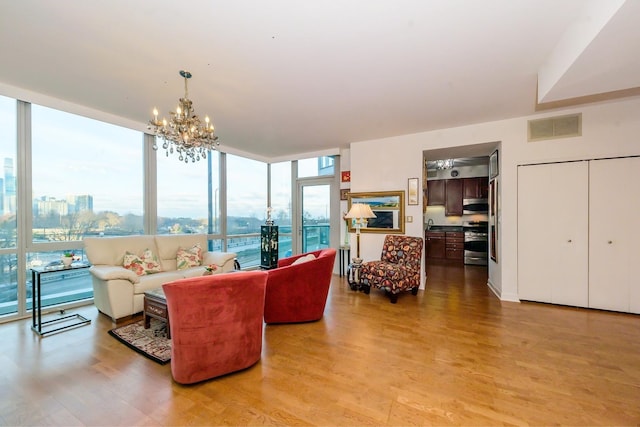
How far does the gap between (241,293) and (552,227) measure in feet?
13.8

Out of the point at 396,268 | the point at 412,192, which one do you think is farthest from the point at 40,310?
the point at 412,192

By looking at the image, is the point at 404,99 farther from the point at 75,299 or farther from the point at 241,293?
the point at 75,299

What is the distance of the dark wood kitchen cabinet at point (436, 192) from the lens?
688 cm

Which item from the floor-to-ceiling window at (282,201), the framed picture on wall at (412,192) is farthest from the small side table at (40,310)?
the framed picture on wall at (412,192)

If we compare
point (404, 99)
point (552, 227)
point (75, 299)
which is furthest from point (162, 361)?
point (552, 227)

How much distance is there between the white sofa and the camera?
9.60 feet

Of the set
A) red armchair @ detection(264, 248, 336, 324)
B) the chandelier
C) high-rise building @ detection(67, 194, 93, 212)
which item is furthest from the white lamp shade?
high-rise building @ detection(67, 194, 93, 212)

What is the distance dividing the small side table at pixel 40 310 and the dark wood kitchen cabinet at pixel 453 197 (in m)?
7.25

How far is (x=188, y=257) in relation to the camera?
389 cm

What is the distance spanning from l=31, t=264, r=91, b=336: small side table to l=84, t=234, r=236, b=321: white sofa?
204mm

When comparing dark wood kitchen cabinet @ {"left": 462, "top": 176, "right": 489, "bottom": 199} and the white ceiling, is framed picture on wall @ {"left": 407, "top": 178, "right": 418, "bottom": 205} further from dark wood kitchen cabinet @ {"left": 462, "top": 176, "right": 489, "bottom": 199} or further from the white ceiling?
dark wood kitchen cabinet @ {"left": 462, "top": 176, "right": 489, "bottom": 199}

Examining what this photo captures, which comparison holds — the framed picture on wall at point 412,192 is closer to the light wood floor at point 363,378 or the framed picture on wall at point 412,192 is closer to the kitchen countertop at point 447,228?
the light wood floor at point 363,378

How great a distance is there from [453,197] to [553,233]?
3.23m

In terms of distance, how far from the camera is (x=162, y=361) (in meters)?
2.17
